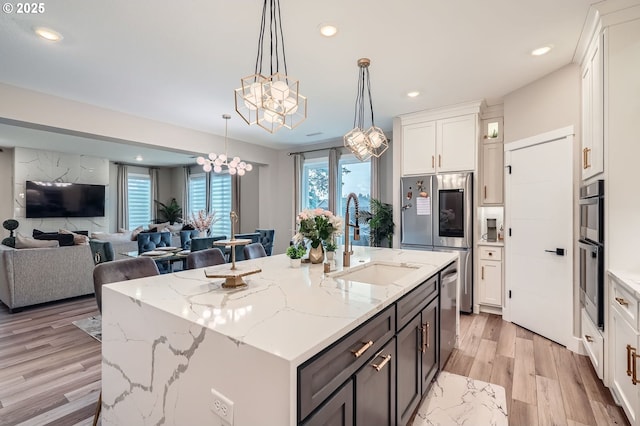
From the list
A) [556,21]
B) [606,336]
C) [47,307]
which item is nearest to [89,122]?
[47,307]

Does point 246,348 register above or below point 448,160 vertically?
below

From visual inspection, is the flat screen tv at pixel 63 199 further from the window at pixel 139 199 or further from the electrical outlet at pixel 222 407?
the electrical outlet at pixel 222 407

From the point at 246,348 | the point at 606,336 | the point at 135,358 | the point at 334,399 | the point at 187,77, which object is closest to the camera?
the point at 246,348

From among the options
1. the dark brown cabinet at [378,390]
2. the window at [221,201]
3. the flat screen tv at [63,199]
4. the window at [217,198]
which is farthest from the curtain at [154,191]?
the dark brown cabinet at [378,390]

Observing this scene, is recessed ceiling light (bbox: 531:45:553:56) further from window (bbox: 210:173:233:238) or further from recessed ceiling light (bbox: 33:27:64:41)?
window (bbox: 210:173:233:238)

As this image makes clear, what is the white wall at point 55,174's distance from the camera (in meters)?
6.82

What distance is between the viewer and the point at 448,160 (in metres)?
4.10

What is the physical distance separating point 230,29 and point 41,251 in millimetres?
3955

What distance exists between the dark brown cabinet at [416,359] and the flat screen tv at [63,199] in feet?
28.7

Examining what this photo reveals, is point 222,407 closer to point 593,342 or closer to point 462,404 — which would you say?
point 462,404

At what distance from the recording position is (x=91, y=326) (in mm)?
3486

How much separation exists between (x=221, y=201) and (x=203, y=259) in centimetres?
619

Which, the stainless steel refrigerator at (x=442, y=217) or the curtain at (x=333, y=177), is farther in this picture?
Result: the curtain at (x=333, y=177)

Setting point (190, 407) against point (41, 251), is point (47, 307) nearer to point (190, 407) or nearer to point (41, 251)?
point (41, 251)
